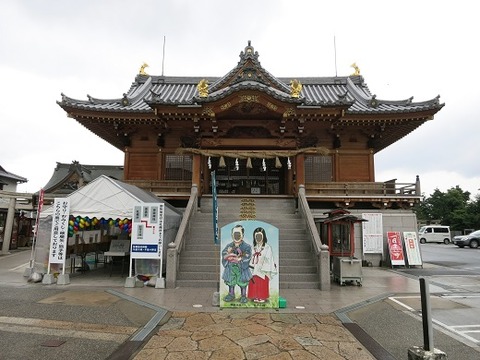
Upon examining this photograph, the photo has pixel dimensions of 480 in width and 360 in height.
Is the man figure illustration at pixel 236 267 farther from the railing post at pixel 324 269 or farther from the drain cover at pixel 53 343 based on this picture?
the drain cover at pixel 53 343

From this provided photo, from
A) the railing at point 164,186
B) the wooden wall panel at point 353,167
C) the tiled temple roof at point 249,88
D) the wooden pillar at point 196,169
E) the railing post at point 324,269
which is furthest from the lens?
the wooden wall panel at point 353,167

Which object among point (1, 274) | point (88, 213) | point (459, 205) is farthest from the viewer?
point (459, 205)

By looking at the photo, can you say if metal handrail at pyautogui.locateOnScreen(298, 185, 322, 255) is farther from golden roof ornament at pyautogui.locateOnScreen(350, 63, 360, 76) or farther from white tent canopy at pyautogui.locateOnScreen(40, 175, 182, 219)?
golden roof ornament at pyautogui.locateOnScreen(350, 63, 360, 76)

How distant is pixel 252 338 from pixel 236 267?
1910 mm

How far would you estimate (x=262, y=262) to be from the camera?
7.07m

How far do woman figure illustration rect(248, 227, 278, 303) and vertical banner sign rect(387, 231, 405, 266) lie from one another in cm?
921

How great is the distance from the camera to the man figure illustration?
7008 millimetres

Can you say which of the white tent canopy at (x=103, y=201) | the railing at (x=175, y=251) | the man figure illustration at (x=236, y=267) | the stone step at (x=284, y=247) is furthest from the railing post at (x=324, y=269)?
the white tent canopy at (x=103, y=201)

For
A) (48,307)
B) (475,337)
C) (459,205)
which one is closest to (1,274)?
(48,307)

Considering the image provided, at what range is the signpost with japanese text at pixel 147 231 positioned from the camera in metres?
9.30

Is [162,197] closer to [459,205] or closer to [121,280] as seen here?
[121,280]

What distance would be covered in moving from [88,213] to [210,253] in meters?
4.34

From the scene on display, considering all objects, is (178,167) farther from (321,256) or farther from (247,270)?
(247,270)

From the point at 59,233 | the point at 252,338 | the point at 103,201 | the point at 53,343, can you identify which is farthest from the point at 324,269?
the point at 59,233
